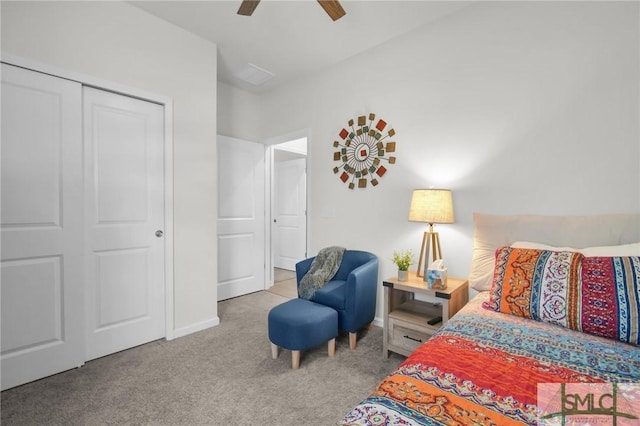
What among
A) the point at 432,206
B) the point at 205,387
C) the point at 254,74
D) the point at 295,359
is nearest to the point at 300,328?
the point at 295,359

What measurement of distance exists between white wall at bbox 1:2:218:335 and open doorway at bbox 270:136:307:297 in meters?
2.29

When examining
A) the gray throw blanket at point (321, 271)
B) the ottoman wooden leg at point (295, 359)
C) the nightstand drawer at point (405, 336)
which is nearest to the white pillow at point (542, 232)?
the nightstand drawer at point (405, 336)

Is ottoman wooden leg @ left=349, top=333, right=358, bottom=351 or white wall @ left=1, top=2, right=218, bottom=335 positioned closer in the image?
white wall @ left=1, top=2, right=218, bottom=335

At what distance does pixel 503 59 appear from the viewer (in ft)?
7.22

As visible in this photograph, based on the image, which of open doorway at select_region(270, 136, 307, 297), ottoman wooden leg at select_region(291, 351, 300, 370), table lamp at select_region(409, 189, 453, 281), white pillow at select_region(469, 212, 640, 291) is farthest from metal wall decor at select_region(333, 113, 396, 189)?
open doorway at select_region(270, 136, 307, 297)

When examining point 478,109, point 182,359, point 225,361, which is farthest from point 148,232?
point 478,109

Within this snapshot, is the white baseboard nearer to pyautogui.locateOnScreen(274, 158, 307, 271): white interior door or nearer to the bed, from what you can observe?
the bed

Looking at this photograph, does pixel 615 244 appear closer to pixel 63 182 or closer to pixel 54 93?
pixel 63 182

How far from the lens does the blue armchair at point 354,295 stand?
241 cm

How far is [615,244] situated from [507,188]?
0.67 m

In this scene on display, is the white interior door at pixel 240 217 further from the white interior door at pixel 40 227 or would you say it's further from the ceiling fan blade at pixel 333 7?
the ceiling fan blade at pixel 333 7

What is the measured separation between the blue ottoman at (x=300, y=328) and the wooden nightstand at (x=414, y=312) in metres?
0.43

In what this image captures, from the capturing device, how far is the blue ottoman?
2098mm

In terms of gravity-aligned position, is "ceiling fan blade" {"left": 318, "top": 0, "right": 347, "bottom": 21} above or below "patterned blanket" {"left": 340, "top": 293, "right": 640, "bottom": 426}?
above
